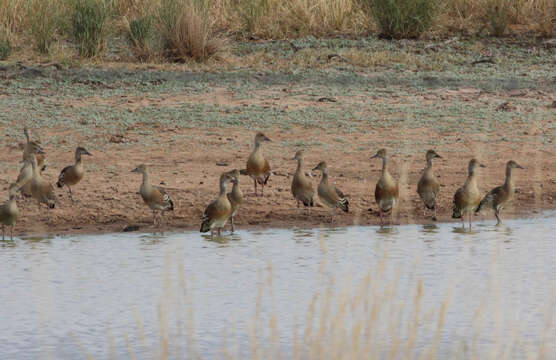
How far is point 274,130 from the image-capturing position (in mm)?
15812

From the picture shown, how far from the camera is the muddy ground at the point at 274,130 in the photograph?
12.9 m

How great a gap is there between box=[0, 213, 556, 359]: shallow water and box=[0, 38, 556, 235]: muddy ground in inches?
33.4

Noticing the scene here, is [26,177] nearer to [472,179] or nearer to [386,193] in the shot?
[386,193]

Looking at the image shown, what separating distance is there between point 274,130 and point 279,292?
652 cm

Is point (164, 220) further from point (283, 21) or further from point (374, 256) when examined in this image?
point (283, 21)

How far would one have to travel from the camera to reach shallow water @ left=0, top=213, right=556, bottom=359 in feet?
25.1

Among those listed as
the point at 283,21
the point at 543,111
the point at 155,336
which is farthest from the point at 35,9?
the point at 155,336

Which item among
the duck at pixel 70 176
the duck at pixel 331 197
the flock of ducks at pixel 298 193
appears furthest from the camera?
the duck at pixel 70 176

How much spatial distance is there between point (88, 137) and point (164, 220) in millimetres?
3111

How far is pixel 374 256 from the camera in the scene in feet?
35.2

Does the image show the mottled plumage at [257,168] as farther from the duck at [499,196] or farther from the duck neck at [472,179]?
the duck at [499,196]

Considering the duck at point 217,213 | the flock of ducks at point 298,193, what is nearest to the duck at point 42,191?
the flock of ducks at point 298,193

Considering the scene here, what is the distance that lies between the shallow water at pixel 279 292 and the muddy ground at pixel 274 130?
2.78 ft

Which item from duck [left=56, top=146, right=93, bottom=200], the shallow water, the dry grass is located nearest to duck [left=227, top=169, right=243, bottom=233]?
the shallow water
